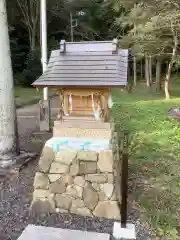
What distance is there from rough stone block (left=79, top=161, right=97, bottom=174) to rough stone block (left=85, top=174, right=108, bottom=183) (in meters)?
0.06

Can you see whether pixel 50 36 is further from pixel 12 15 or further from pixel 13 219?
pixel 13 219

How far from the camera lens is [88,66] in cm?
380

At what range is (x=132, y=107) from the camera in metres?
11.1

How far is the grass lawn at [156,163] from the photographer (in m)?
3.95

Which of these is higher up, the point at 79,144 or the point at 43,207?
the point at 79,144

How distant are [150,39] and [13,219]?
13124mm

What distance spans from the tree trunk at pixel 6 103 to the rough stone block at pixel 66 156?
1.80 metres

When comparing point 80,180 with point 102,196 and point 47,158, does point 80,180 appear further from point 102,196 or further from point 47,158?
point 47,158

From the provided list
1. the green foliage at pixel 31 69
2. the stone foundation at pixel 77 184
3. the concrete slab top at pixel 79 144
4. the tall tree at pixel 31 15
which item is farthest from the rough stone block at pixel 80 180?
the tall tree at pixel 31 15

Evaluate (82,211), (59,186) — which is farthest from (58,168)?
(82,211)

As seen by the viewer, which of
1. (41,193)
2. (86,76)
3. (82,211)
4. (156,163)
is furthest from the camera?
(156,163)

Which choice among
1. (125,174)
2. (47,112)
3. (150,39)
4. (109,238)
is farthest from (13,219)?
(150,39)

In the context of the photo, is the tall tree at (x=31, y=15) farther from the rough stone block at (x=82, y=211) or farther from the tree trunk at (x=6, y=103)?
the rough stone block at (x=82, y=211)

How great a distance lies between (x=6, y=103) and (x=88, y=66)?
2.17 meters
